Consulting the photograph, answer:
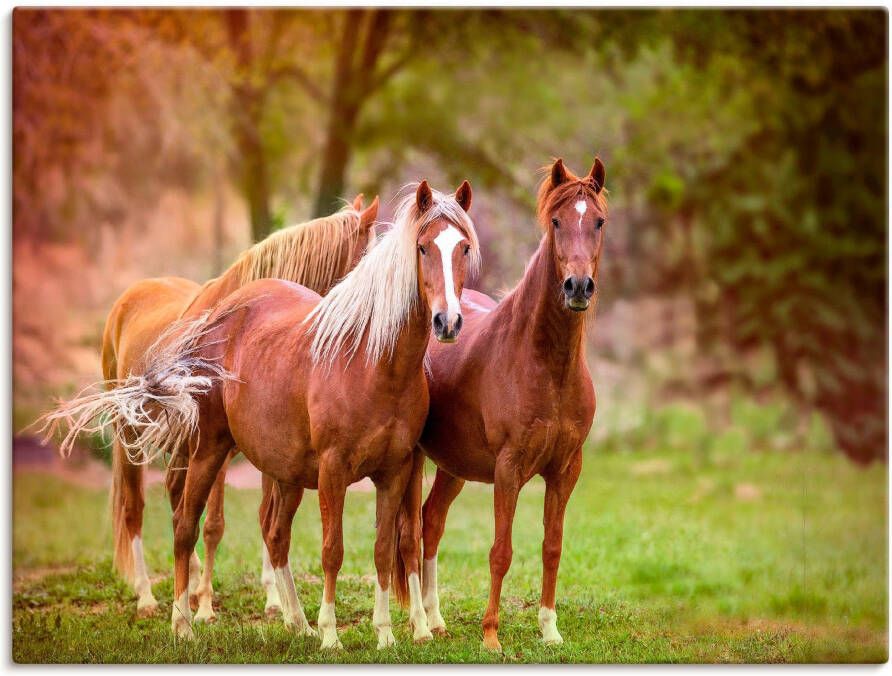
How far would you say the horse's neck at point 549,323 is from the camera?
15.7ft

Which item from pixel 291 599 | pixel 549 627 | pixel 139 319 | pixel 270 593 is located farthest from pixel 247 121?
pixel 549 627

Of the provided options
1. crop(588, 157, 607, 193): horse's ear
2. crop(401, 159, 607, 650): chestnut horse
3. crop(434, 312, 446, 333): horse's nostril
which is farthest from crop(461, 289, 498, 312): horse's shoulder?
crop(434, 312, 446, 333): horse's nostril

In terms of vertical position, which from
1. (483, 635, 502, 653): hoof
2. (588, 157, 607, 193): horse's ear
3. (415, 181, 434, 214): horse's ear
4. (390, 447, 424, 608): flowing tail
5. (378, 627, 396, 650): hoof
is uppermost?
(588, 157, 607, 193): horse's ear

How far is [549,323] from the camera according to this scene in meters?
4.83

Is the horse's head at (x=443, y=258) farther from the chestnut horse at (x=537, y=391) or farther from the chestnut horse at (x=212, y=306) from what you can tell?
the chestnut horse at (x=212, y=306)

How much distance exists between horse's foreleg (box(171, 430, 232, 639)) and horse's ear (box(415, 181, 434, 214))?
1596 millimetres

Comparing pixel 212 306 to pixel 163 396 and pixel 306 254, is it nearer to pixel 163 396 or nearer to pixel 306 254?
pixel 306 254

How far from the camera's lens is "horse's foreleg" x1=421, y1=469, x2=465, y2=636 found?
17.3ft

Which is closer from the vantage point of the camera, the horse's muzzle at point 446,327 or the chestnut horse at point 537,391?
the horse's muzzle at point 446,327

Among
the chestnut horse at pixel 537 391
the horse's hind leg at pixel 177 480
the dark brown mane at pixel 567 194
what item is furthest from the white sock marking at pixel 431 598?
the dark brown mane at pixel 567 194

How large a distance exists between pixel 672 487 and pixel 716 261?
214 inches

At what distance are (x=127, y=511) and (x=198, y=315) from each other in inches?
50.2

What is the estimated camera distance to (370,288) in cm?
Answer: 477

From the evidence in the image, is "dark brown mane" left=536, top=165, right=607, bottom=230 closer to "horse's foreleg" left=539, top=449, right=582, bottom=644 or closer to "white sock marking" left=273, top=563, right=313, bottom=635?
"horse's foreleg" left=539, top=449, right=582, bottom=644
